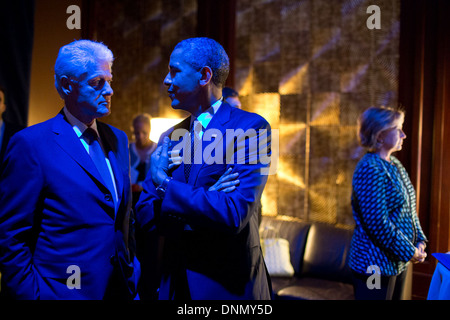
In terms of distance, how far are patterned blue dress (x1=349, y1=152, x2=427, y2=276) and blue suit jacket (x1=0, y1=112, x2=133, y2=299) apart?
1.45 metres

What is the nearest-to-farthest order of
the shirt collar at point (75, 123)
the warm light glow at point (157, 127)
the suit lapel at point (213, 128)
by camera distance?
the suit lapel at point (213, 128)
the shirt collar at point (75, 123)
the warm light glow at point (157, 127)

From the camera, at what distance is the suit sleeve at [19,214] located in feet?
4.39

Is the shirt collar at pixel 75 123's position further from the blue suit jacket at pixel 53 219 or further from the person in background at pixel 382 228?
the person in background at pixel 382 228

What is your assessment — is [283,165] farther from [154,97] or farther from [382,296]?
[382,296]

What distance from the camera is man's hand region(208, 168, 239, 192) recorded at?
4.32 feet

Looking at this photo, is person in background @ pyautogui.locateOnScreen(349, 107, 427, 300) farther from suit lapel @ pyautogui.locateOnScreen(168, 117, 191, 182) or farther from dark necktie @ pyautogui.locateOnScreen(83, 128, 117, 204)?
dark necktie @ pyautogui.locateOnScreen(83, 128, 117, 204)

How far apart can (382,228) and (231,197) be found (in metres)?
1.31

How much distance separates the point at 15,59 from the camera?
400 cm

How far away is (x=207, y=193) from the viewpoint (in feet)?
4.21

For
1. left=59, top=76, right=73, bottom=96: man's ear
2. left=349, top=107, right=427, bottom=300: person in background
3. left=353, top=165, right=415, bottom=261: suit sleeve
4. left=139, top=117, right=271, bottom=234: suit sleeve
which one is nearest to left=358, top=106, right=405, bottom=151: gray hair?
left=349, top=107, right=427, bottom=300: person in background

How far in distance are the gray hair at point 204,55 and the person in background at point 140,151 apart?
2703mm

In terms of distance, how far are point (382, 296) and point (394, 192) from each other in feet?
1.91

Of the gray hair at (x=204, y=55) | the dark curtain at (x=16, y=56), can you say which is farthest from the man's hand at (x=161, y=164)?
the dark curtain at (x=16, y=56)
